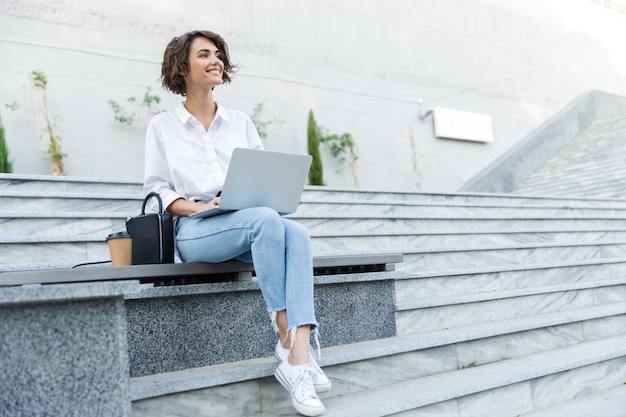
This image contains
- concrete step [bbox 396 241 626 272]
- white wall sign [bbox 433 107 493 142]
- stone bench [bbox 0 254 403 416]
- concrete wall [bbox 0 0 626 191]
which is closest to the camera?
stone bench [bbox 0 254 403 416]

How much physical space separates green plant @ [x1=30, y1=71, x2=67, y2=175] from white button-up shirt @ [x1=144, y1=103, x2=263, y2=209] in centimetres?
410

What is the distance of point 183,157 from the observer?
2439 mm

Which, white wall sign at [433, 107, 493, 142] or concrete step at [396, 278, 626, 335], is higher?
→ white wall sign at [433, 107, 493, 142]

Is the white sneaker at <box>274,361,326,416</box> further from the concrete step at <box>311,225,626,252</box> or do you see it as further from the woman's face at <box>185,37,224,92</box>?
the concrete step at <box>311,225,626,252</box>

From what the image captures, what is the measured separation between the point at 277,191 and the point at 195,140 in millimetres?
421

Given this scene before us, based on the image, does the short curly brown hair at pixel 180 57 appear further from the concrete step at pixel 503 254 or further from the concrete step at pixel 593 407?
the concrete step at pixel 593 407

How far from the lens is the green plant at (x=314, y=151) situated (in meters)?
7.66

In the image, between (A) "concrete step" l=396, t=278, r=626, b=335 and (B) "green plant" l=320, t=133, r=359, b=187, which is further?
(B) "green plant" l=320, t=133, r=359, b=187

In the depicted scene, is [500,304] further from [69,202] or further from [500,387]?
[69,202]

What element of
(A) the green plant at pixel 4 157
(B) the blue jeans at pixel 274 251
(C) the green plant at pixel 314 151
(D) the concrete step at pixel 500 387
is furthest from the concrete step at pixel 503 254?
(A) the green plant at pixel 4 157

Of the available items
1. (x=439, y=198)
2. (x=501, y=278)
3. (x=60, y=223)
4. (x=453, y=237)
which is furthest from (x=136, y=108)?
(x=501, y=278)

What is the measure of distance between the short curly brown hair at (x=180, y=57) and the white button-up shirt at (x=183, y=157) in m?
0.12

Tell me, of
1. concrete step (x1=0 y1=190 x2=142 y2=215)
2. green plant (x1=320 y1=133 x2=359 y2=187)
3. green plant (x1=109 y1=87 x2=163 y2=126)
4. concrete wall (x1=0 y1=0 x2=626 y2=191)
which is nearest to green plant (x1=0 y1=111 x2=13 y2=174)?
concrete wall (x1=0 y1=0 x2=626 y2=191)

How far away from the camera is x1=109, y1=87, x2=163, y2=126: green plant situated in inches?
266
